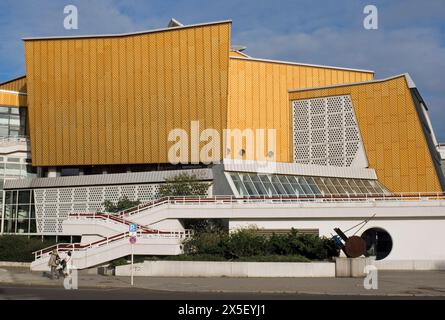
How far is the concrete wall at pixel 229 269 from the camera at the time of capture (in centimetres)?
3216

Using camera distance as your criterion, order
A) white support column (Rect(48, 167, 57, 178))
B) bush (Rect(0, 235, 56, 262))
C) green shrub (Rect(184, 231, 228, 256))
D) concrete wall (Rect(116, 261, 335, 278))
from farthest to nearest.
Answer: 1. white support column (Rect(48, 167, 57, 178))
2. bush (Rect(0, 235, 56, 262))
3. green shrub (Rect(184, 231, 228, 256))
4. concrete wall (Rect(116, 261, 335, 278))

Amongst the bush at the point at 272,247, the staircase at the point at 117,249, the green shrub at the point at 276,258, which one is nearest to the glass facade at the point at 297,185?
the staircase at the point at 117,249

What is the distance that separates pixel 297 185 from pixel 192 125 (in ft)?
38.4

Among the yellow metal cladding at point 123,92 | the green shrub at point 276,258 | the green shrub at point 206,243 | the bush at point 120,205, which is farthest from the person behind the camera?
the yellow metal cladding at point 123,92

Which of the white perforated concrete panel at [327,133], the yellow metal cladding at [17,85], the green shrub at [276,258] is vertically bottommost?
the green shrub at [276,258]

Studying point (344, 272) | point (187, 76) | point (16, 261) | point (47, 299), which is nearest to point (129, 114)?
point (187, 76)

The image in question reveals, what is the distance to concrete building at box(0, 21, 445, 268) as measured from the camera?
179 ft

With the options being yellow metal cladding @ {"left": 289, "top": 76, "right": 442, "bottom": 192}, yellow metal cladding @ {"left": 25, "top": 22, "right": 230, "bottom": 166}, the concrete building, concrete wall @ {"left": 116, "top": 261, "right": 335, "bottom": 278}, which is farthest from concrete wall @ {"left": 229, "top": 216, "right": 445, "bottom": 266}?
yellow metal cladding @ {"left": 25, "top": 22, "right": 230, "bottom": 166}

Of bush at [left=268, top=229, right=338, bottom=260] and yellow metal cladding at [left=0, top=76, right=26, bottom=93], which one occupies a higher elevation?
yellow metal cladding at [left=0, top=76, right=26, bottom=93]

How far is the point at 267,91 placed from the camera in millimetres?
61438

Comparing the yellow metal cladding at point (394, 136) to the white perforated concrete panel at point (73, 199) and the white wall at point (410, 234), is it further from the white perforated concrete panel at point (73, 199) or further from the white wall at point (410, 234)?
the white perforated concrete panel at point (73, 199)

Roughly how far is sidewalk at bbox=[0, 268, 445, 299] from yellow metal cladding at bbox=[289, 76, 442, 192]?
21626 millimetres

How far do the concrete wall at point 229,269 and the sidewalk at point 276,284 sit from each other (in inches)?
58.7

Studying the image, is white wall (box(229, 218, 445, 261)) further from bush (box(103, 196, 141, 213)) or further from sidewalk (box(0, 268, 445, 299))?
bush (box(103, 196, 141, 213))
